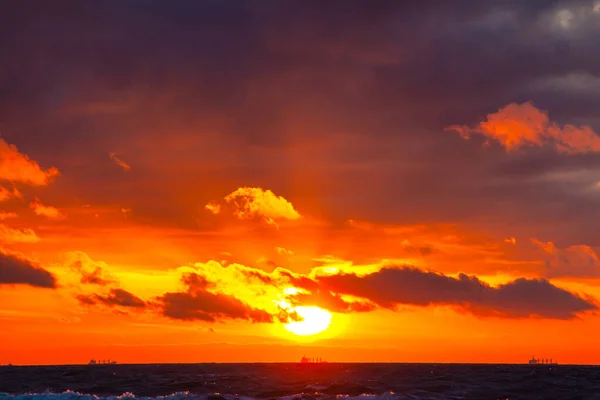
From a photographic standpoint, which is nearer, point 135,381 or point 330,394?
point 330,394

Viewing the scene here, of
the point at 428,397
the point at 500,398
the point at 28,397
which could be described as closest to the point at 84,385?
the point at 28,397

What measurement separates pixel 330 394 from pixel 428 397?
43.6 feet

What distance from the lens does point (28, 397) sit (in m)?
81.6

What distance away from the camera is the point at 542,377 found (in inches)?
4363

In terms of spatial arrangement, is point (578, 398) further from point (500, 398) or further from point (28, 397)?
point (28, 397)

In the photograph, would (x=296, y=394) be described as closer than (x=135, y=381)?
Yes

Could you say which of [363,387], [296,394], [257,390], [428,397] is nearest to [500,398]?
[428,397]

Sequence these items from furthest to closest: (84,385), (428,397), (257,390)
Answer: (84,385) < (257,390) < (428,397)

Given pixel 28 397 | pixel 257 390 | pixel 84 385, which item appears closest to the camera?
pixel 28 397

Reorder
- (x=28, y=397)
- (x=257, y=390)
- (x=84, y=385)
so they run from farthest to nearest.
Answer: (x=84, y=385), (x=257, y=390), (x=28, y=397)

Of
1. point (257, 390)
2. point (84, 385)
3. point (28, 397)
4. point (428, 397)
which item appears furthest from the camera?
point (84, 385)

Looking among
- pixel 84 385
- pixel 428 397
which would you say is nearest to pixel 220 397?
pixel 428 397

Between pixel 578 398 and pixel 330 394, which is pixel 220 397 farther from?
pixel 578 398

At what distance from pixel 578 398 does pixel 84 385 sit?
75559 millimetres
